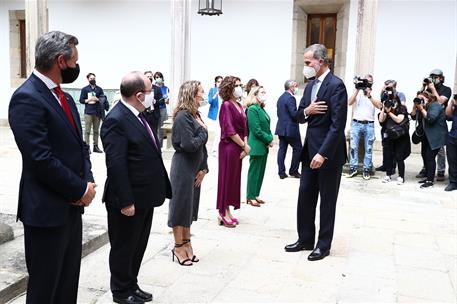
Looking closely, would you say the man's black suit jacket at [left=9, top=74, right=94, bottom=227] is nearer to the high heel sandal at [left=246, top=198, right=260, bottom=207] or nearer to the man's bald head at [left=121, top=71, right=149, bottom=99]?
the man's bald head at [left=121, top=71, right=149, bottom=99]

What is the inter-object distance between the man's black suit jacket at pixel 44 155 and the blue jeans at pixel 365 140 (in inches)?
265

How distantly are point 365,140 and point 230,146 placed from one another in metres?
4.01

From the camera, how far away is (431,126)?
8281mm

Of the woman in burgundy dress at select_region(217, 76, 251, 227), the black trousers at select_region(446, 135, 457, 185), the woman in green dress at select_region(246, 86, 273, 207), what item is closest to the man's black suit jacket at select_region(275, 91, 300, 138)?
the woman in green dress at select_region(246, 86, 273, 207)

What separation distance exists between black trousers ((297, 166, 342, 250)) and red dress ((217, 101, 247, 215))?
3.08ft

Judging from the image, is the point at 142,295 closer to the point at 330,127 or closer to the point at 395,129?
the point at 330,127

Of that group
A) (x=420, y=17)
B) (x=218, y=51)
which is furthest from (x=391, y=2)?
(x=218, y=51)

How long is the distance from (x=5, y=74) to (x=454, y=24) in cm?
1231

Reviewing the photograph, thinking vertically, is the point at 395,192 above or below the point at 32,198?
below

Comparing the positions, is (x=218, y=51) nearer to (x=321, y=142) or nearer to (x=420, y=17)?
(x=420, y=17)

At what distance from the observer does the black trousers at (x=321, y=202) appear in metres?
4.60

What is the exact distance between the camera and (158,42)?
13.3 meters

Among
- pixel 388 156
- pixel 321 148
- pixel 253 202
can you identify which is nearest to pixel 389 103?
pixel 388 156

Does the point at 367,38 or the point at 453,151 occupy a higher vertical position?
the point at 367,38
